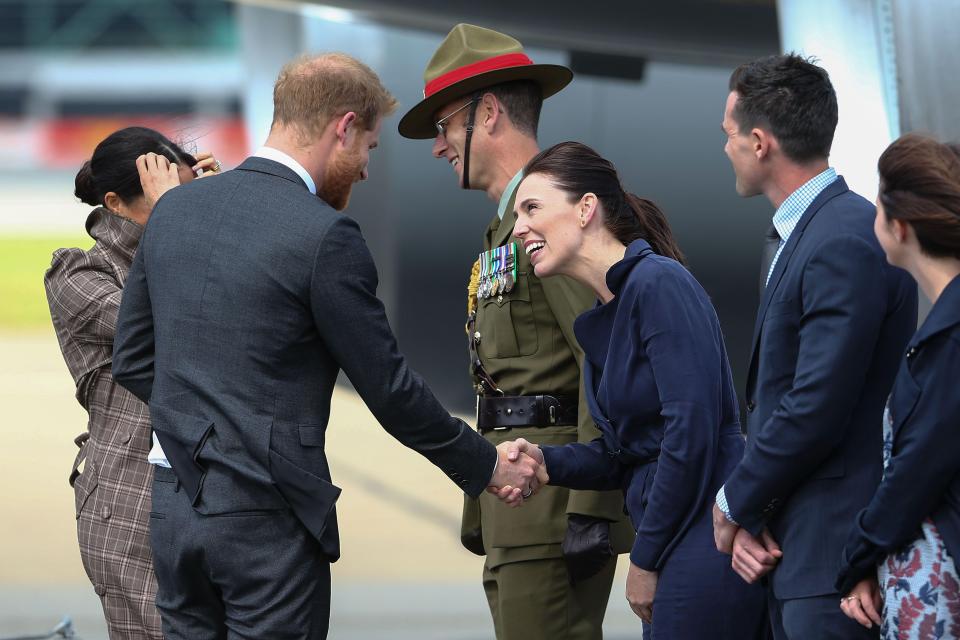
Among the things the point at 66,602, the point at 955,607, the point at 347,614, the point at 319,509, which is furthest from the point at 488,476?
the point at 66,602

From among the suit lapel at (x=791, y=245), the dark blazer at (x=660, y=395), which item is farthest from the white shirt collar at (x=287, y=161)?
the suit lapel at (x=791, y=245)

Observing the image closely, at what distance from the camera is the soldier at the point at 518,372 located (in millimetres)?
2355

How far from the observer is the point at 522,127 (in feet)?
8.66

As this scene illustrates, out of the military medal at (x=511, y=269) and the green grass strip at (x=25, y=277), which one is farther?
the green grass strip at (x=25, y=277)

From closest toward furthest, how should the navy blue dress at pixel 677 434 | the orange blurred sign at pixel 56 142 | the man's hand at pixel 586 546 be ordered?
the navy blue dress at pixel 677 434
the man's hand at pixel 586 546
the orange blurred sign at pixel 56 142

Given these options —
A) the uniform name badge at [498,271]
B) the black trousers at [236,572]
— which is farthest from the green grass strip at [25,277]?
the black trousers at [236,572]

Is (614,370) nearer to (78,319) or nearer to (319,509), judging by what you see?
(319,509)

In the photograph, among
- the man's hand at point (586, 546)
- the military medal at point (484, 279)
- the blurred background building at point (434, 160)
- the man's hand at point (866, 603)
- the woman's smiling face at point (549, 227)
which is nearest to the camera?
the man's hand at point (866, 603)

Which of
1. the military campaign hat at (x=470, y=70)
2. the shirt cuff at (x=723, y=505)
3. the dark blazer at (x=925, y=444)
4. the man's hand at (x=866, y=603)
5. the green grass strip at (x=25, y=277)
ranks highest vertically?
the military campaign hat at (x=470, y=70)

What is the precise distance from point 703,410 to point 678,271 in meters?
0.23

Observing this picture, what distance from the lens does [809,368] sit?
165cm

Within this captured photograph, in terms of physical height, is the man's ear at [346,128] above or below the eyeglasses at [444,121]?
above

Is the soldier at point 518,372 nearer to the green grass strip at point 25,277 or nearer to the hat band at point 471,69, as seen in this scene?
the hat band at point 471,69

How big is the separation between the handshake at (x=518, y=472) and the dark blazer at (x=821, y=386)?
0.49 m
